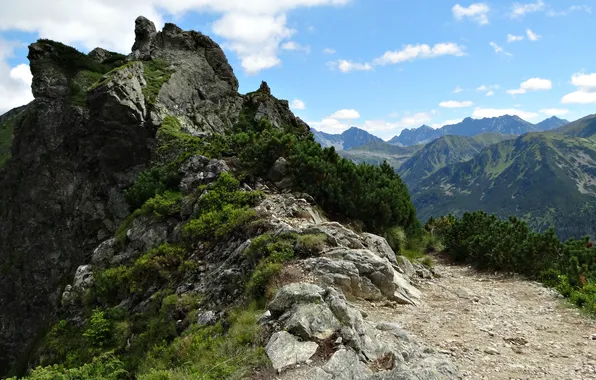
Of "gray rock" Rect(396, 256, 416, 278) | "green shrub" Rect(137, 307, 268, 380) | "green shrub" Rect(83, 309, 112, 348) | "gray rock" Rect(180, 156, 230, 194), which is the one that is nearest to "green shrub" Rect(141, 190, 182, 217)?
"gray rock" Rect(180, 156, 230, 194)

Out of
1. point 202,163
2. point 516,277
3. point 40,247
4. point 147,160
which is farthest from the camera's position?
point 40,247

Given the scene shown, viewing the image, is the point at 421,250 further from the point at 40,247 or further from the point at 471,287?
the point at 40,247

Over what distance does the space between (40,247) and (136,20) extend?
84.1 feet

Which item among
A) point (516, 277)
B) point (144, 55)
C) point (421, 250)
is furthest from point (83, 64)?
point (516, 277)

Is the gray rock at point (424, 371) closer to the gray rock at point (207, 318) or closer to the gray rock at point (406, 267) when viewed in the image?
the gray rock at point (207, 318)

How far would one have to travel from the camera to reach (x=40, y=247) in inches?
1425

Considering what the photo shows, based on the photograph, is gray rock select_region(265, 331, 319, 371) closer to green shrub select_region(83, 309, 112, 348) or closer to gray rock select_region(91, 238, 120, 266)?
green shrub select_region(83, 309, 112, 348)

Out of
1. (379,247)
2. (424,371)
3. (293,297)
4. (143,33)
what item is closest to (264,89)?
(143,33)

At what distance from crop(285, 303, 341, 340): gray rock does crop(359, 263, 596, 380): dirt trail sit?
2699 mm

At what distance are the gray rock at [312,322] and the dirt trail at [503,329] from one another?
106 inches

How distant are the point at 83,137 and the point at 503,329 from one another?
115ft

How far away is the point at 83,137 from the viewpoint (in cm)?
3416

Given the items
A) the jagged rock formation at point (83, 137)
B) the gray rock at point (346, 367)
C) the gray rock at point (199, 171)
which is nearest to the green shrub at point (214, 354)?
the gray rock at point (346, 367)

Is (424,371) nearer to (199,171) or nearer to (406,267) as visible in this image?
(406,267)
